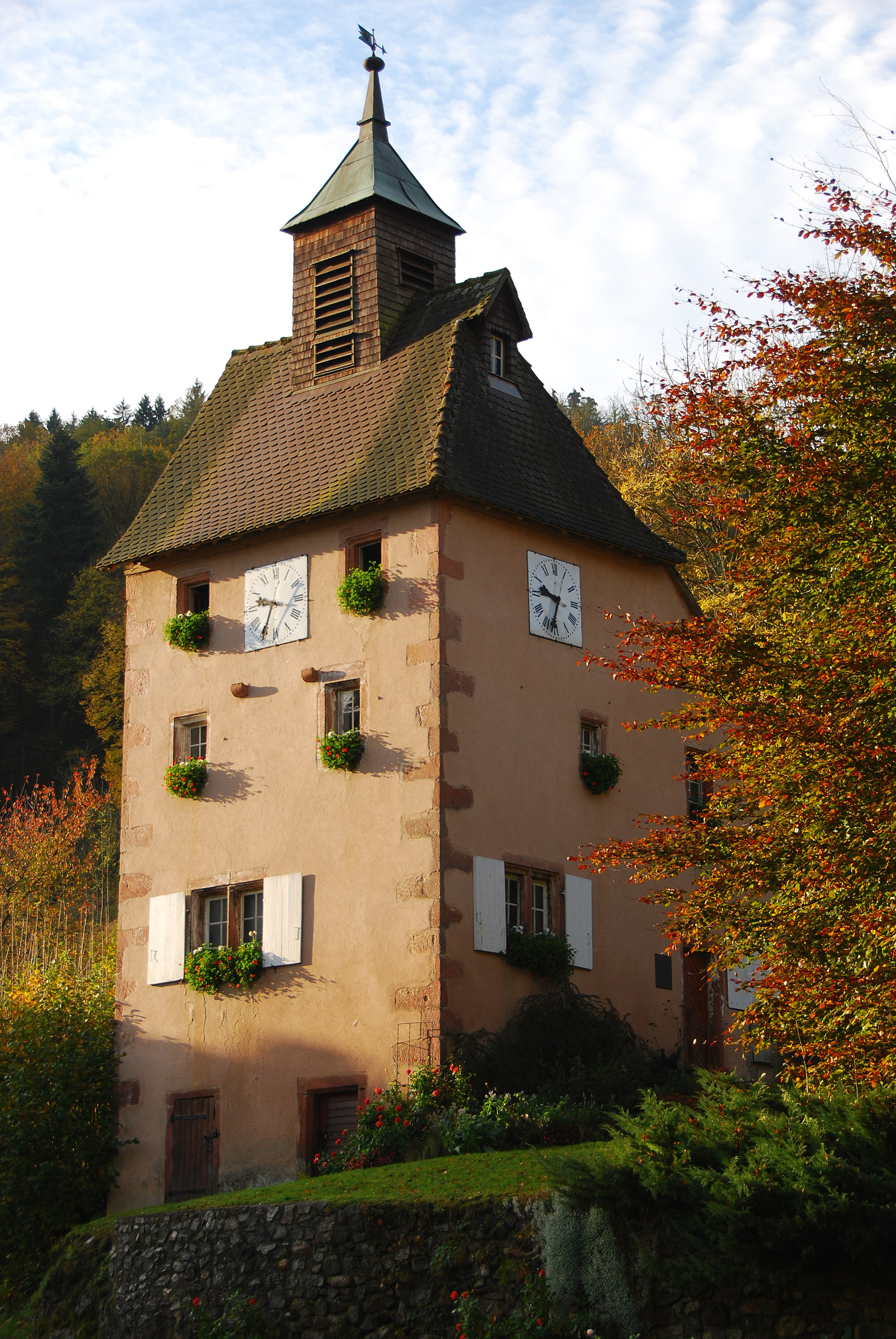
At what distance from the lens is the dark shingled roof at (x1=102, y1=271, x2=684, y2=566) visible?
20812mm

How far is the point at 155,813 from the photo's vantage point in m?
21.6

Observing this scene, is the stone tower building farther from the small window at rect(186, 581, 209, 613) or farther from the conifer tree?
the conifer tree

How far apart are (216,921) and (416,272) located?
968 cm

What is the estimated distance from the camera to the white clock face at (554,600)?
21.0 m

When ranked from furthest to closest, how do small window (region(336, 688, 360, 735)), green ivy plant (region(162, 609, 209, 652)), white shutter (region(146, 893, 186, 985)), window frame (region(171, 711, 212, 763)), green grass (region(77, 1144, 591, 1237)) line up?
1. green ivy plant (region(162, 609, 209, 652))
2. window frame (region(171, 711, 212, 763))
3. white shutter (region(146, 893, 186, 985))
4. small window (region(336, 688, 360, 735))
5. green grass (region(77, 1144, 591, 1237))

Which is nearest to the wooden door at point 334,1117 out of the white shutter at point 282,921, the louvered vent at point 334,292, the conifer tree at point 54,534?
the white shutter at point 282,921

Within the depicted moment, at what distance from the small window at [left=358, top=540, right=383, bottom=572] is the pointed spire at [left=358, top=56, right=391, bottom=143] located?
7308 millimetres

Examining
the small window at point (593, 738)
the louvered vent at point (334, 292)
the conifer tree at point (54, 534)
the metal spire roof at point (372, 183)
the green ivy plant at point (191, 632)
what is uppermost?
the conifer tree at point (54, 534)

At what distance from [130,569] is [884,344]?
12848mm

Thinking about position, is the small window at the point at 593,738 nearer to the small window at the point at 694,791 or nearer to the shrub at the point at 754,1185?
the small window at the point at 694,791

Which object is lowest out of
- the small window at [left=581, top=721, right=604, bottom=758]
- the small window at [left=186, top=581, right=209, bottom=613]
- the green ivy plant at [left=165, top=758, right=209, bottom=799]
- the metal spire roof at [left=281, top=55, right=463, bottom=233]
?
the green ivy plant at [left=165, top=758, right=209, bottom=799]

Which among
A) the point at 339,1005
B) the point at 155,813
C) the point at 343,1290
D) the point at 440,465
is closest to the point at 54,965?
the point at 155,813

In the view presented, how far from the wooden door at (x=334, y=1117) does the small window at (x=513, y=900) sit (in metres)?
2.72

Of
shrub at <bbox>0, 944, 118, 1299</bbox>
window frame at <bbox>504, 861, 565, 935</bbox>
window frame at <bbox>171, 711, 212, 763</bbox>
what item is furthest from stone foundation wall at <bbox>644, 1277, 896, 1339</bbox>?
window frame at <bbox>171, 711, 212, 763</bbox>
